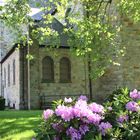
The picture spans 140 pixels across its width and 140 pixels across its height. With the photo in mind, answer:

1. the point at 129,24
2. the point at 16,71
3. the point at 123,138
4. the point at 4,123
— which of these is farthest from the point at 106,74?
the point at 123,138

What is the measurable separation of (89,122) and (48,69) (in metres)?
23.8

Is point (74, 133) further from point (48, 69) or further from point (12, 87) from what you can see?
point (12, 87)

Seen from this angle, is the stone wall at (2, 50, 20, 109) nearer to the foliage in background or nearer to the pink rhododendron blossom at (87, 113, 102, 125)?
the foliage in background

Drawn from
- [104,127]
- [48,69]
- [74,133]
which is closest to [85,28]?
[48,69]

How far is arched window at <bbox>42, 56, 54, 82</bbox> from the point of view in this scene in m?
27.9

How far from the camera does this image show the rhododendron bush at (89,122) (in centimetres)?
438

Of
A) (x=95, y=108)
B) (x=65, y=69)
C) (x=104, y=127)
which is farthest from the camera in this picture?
(x=65, y=69)

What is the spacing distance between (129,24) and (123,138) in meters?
23.0

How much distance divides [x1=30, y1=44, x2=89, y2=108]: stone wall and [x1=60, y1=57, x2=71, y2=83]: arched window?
242 mm

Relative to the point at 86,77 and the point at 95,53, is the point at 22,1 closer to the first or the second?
the point at 95,53

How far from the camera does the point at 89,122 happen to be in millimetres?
4422

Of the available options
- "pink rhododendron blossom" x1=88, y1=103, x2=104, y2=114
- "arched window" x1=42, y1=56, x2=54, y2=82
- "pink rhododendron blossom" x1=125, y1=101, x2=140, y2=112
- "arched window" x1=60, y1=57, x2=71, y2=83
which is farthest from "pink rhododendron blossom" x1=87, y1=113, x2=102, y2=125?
"arched window" x1=60, y1=57, x2=71, y2=83

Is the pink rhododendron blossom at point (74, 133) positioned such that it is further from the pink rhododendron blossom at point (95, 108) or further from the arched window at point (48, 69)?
the arched window at point (48, 69)

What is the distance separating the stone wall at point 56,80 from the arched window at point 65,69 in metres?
0.24
